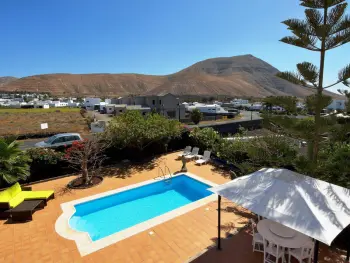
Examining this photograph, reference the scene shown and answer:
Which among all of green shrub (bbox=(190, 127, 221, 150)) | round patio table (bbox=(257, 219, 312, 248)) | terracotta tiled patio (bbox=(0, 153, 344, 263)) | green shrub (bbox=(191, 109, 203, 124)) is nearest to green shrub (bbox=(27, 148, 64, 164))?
terracotta tiled patio (bbox=(0, 153, 344, 263))

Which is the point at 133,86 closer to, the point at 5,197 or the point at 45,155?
the point at 45,155

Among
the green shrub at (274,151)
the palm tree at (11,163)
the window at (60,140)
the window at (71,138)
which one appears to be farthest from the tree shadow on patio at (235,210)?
the window at (60,140)

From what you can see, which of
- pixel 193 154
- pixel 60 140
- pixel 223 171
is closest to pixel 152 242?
pixel 223 171

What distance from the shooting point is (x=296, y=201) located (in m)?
3.77

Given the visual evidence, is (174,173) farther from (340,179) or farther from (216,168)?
(340,179)

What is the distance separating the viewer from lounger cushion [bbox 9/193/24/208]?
264 inches

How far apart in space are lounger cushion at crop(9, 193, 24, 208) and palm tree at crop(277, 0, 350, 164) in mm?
9316

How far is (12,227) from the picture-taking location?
6.19 meters

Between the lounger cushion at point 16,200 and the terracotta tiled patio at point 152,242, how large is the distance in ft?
1.89

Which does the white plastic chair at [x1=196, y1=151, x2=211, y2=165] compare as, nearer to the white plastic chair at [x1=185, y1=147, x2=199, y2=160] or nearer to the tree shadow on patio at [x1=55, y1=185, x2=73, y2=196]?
the white plastic chair at [x1=185, y1=147, x2=199, y2=160]

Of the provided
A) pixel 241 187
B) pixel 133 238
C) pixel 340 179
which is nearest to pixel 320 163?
pixel 340 179

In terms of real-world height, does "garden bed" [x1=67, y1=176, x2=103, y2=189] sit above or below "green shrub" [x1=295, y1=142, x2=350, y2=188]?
below

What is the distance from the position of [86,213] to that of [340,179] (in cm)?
800

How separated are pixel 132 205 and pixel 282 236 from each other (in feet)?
18.4
